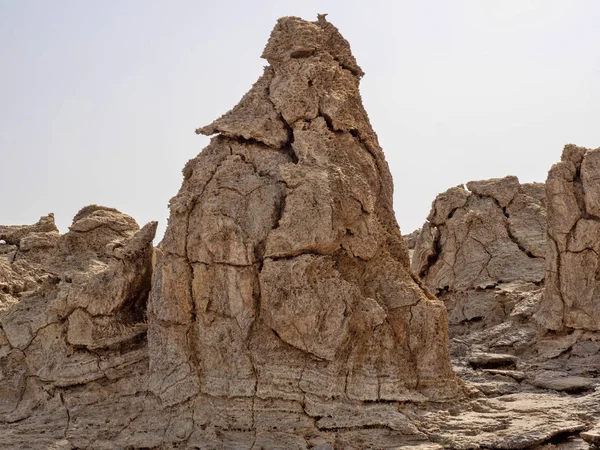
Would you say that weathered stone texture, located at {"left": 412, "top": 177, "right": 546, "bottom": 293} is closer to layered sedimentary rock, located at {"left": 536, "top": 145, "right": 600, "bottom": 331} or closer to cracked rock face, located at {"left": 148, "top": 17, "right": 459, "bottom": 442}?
layered sedimentary rock, located at {"left": 536, "top": 145, "right": 600, "bottom": 331}

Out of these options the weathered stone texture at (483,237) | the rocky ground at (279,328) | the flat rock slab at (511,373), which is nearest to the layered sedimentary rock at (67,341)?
the rocky ground at (279,328)

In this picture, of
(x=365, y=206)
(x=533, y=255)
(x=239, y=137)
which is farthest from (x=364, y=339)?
(x=533, y=255)

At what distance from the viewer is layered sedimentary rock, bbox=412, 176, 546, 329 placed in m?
13.6

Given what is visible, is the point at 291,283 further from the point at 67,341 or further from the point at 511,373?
the point at 511,373

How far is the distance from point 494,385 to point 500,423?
4.70 ft

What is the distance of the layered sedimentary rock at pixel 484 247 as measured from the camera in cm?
1360

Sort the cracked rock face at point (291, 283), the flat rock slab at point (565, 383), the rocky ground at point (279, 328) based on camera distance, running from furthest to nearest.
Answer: the flat rock slab at point (565, 383)
the cracked rock face at point (291, 283)
the rocky ground at point (279, 328)

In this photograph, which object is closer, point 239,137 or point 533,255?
point 239,137

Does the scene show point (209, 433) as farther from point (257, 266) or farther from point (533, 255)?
point (533, 255)

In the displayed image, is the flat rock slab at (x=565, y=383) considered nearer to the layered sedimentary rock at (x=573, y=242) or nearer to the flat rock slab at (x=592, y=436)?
the flat rock slab at (x=592, y=436)

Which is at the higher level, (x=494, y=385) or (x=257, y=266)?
(x=257, y=266)

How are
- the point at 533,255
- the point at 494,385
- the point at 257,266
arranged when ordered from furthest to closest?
the point at 533,255 → the point at 494,385 → the point at 257,266

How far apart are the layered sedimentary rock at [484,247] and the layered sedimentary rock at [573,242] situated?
170 cm

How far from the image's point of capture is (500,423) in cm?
767
